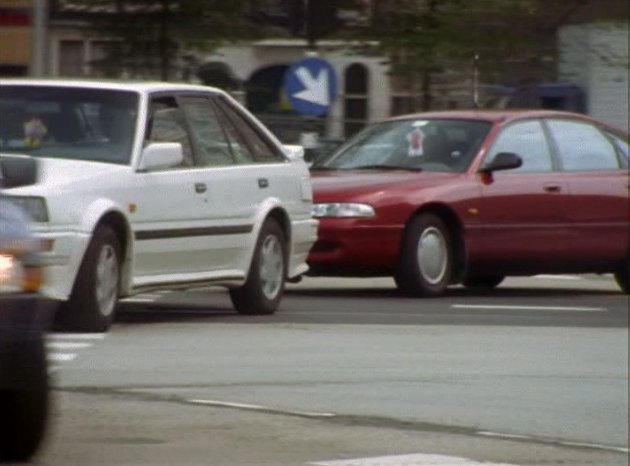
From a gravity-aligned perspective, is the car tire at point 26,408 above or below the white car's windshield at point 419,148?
below

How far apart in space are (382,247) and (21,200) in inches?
190

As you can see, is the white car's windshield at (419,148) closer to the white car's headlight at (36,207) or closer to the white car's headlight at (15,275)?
the white car's headlight at (36,207)

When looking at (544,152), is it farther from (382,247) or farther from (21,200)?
(21,200)

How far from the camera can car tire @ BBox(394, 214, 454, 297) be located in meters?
16.4

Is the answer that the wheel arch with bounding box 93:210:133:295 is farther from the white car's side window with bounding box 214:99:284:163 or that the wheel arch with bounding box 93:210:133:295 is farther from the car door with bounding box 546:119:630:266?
the car door with bounding box 546:119:630:266

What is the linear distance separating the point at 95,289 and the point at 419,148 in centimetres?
534

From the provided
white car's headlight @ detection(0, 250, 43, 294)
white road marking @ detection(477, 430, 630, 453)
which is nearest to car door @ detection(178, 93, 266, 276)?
white road marking @ detection(477, 430, 630, 453)

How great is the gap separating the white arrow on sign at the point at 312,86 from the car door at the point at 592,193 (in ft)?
22.4

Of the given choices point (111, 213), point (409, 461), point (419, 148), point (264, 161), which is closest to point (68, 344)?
point (111, 213)

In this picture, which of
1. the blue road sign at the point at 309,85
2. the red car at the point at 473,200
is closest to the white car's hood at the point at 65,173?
the red car at the point at 473,200

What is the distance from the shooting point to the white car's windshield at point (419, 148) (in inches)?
674

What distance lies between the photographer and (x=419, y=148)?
17.3 meters

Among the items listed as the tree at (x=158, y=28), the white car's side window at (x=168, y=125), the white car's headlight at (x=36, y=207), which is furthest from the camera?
the tree at (x=158, y=28)

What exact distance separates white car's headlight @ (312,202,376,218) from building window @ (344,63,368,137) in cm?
3204
